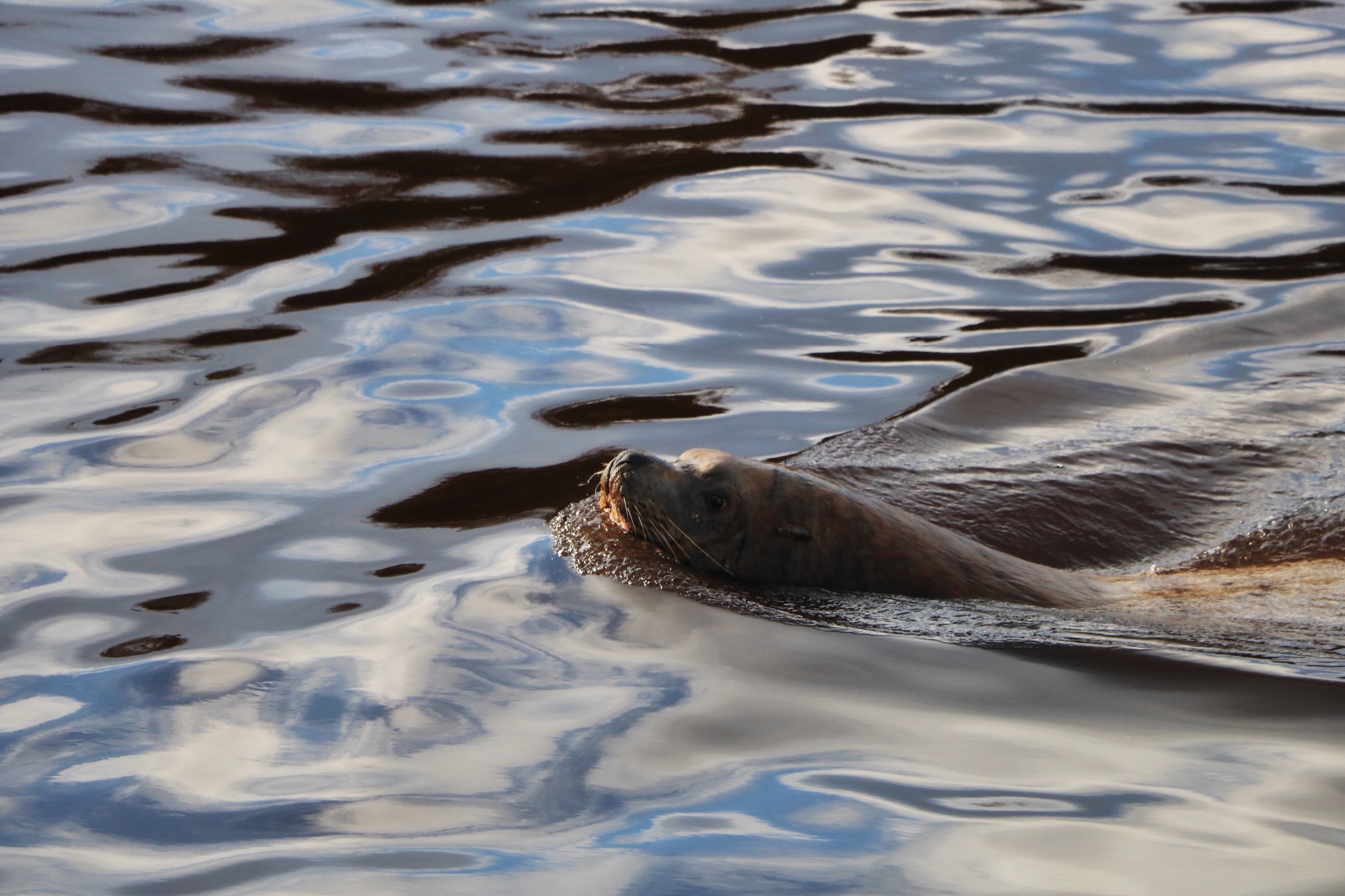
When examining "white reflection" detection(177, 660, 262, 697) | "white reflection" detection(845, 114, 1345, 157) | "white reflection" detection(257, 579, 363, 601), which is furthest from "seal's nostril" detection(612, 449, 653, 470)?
"white reflection" detection(845, 114, 1345, 157)

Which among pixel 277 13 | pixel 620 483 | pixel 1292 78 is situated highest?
pixel 277 13

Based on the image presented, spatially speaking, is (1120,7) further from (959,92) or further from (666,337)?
(666,337)

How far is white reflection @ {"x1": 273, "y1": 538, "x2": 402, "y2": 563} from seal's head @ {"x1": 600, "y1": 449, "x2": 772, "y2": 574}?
0.77 m

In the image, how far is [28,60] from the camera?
10.1 m

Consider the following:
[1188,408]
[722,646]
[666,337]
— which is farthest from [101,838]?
[1188,408]

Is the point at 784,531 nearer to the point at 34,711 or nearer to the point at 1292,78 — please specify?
the point at 34,711

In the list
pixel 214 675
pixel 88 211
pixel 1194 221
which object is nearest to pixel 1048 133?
pixel 1194 221

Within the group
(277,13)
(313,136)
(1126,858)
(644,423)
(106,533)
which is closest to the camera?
(1126,858)

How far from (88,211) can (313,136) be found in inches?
68.9

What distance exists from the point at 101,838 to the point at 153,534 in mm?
2017

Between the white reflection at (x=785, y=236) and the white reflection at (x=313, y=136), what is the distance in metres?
1.80

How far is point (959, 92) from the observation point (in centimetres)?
1084

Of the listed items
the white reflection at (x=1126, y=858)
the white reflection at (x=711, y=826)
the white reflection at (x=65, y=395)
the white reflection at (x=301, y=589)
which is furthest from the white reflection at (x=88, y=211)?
the white reflection at (x=1126, y=858)

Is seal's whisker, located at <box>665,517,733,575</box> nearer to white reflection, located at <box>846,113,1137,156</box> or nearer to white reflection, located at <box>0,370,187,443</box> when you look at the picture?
white reflection, located at <box>0,370,187,443</box>
